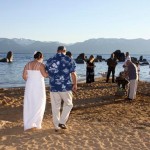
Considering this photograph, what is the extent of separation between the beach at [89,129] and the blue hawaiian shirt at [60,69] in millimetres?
1102

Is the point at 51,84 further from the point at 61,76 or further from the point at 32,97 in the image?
the point at 32,97

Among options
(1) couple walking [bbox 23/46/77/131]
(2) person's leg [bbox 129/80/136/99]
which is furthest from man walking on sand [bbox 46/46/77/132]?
(2) person's leg [bbox 129/80/136/99]

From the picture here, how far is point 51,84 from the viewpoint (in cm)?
902

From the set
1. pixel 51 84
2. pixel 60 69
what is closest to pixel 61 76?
pixel 60 69

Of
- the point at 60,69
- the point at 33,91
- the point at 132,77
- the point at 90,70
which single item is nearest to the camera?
the point at 60,69

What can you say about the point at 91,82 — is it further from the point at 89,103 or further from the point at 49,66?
the point at 49,66

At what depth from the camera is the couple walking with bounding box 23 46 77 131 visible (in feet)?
29.4

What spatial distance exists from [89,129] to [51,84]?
5.26 ft

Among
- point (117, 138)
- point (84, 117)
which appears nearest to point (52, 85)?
point (117, 138)

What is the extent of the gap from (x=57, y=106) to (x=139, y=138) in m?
2.02

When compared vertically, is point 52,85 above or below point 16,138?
above

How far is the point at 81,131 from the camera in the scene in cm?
945

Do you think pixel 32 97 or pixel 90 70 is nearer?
pixel 32 97

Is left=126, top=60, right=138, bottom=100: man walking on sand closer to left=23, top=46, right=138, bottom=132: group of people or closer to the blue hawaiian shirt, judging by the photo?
left=23, top=46, right=138, bottom=132: group of people
